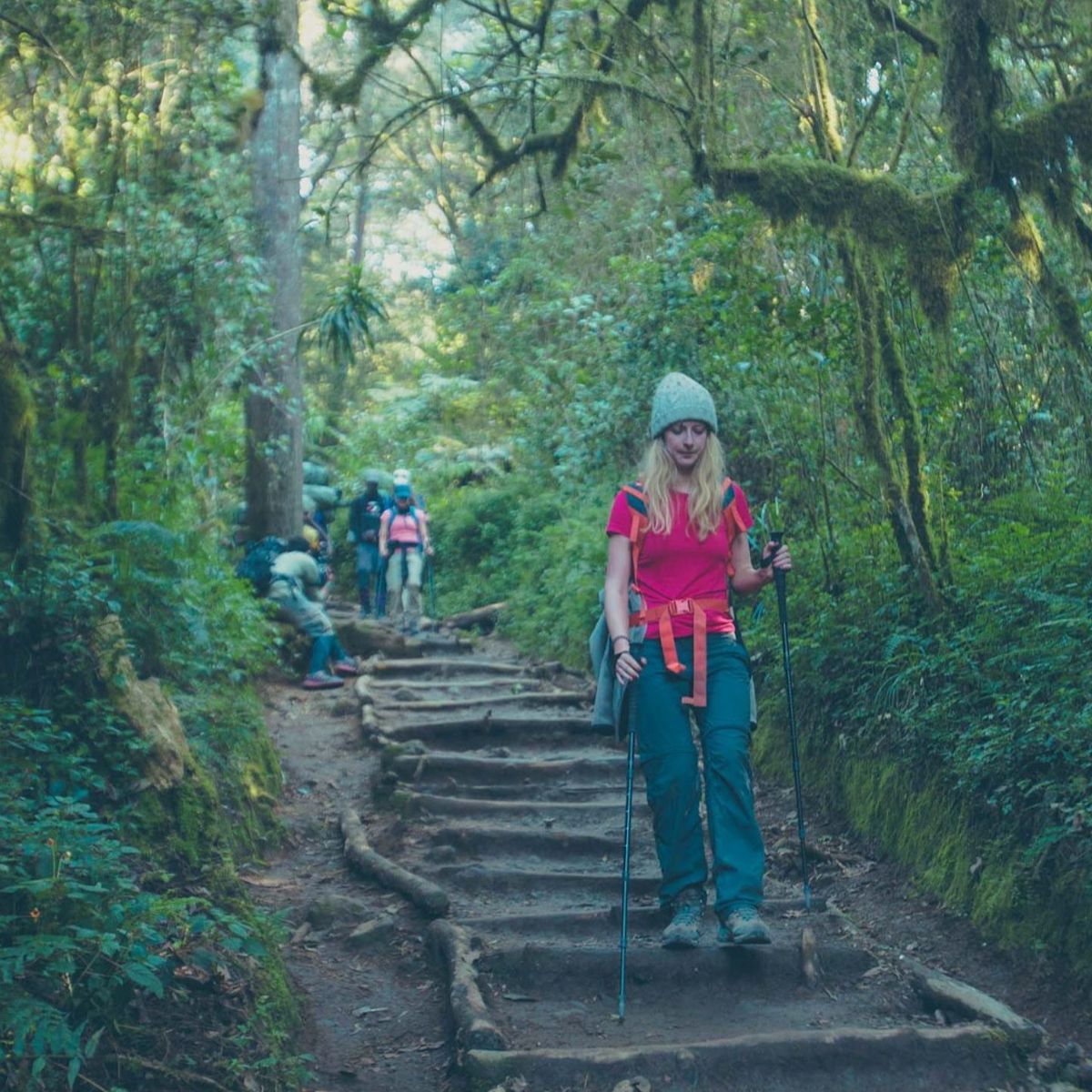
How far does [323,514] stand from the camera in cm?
2677

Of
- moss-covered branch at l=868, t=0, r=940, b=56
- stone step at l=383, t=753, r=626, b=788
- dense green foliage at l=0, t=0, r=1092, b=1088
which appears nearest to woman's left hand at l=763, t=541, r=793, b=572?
dense green foliage at l=0, t=0, r=1092, b=1088

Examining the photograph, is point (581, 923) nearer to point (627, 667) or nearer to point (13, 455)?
point (627, 667)

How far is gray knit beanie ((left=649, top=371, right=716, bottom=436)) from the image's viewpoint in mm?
5707

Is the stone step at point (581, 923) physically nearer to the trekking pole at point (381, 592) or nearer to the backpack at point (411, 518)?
the backpack at point (411, 518)

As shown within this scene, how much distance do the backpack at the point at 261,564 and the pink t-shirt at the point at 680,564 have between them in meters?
8.43

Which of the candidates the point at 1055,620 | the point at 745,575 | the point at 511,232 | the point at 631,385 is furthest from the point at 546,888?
the point at 511,232

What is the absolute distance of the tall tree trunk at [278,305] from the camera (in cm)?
1574

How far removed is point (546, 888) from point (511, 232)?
18.6 m

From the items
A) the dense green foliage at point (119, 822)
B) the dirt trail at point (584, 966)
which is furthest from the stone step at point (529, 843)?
the dense green foliage at point (119, 822)

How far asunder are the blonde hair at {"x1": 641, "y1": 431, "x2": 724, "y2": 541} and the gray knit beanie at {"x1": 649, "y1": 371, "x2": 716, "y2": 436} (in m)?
0.07

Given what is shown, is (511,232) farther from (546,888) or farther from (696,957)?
(696,957)

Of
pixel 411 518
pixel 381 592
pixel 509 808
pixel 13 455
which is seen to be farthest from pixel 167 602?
pixel 381 592

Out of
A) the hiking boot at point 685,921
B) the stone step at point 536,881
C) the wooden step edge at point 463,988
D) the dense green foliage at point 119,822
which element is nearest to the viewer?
the dense green foliage at point 119,822

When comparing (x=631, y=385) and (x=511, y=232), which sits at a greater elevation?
(x=511, y=232)
